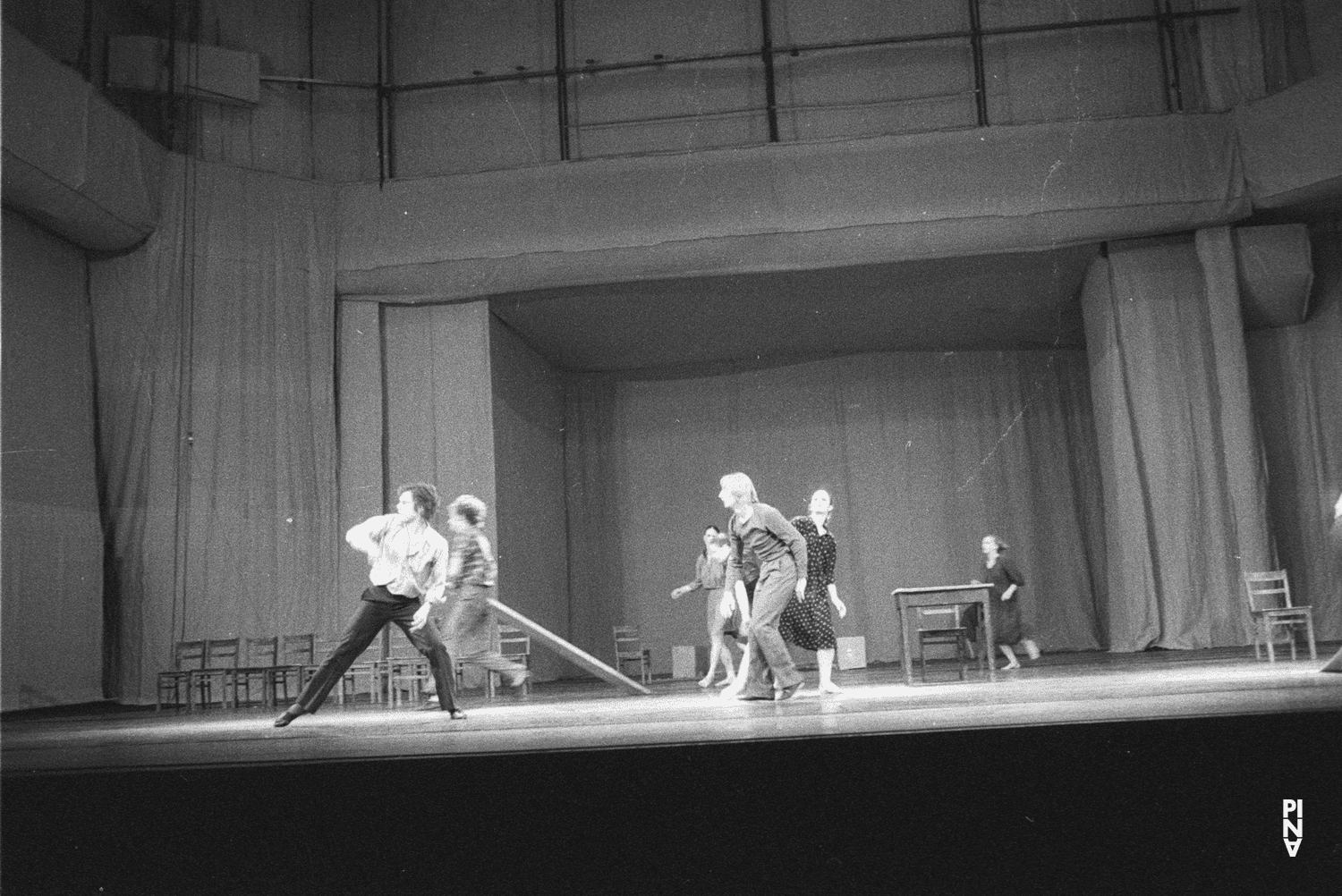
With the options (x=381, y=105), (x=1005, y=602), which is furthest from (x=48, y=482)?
(x=1005, y=602)

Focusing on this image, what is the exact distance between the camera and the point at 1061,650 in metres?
14.2

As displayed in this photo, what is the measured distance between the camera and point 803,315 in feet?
44.6

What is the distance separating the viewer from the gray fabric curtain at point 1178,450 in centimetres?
1098

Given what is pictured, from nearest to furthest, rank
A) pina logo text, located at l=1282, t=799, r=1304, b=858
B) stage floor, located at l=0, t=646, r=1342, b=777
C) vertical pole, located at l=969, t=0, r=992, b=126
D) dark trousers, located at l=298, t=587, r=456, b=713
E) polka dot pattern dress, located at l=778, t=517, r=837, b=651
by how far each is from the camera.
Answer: pina logo text, located at l=1282, t=799, r=1304, b=858
stage floor, located at l=0, t=646, r=1342, b=777
dark trousers, located at l=298, t=587, r=456, b=713
polka dot pattern dress, located at l=778, t=517, r=837, b=651
vertical pole, located at l=969, t=0, r=992, b=126

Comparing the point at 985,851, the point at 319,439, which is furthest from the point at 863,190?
the point at 985,851

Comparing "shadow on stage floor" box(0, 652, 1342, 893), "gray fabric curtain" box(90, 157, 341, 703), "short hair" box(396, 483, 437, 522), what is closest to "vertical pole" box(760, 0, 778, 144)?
"gray fabric curtain" box(90, 157, 341, 703)

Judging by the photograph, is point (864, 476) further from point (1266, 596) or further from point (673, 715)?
point (673, 715)

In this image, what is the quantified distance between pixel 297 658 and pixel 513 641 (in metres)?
2.03

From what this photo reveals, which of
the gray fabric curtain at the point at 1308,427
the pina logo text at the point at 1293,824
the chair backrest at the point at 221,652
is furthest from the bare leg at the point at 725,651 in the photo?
the pina logo text at the point at 1293,824

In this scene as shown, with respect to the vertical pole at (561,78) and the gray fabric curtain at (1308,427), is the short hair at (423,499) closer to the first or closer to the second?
the vertical pole at (561,78)

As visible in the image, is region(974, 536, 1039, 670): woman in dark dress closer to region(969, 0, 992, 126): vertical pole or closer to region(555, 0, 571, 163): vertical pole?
region(969, 0, 992, 126): vertical pole

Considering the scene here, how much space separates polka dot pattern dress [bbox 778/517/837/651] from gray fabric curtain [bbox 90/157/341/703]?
17.9 ft

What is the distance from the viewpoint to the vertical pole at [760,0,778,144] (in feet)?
39.4

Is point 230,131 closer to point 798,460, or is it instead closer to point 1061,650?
point 798,460
